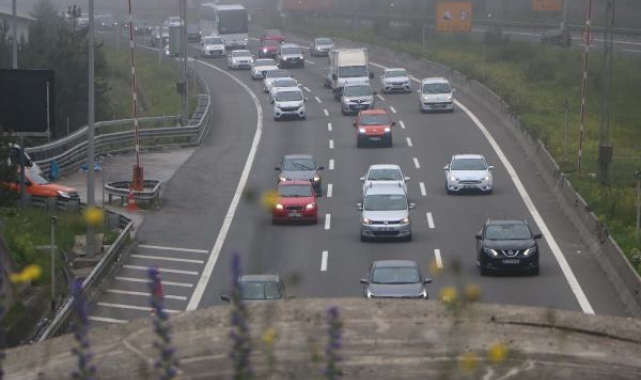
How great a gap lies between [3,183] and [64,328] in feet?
37.2

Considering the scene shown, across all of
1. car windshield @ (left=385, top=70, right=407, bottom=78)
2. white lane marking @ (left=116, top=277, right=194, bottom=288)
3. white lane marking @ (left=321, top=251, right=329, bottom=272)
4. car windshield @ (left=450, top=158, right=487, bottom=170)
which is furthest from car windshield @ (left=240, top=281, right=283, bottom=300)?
car windshield @ (left=385, top=70, right=407, bottom=78)

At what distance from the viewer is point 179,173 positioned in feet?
154

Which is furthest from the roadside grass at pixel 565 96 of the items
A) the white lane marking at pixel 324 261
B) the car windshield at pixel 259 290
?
the car windshield at pixel 259 290

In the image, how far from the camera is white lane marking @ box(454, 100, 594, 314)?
28.3m

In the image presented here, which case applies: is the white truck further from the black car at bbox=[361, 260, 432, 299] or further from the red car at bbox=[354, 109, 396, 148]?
the black car at bbox=[361, 260, 432, 299]

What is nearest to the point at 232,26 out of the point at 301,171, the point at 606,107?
the point at 301,171

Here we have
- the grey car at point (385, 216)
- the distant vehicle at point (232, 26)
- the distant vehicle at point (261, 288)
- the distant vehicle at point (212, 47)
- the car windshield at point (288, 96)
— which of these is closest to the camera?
the distant vehicle at point (261, 288)

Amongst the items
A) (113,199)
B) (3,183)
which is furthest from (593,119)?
(3,183)

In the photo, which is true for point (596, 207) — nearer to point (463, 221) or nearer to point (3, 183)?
point (463, 221)

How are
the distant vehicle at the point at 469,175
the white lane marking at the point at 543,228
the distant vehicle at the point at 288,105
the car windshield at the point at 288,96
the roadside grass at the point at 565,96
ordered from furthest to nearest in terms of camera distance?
the car windshield at the point at 288,96
the distant vehicle at the point at 288,105
the distant vehicle at the point at 469,175
the roadside grass at the point at 565,96
the white lane marking at the point at 543,228

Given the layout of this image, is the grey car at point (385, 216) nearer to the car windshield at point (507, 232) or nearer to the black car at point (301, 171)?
the car windshield at point (507, 232)

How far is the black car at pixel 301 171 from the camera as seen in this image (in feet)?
140

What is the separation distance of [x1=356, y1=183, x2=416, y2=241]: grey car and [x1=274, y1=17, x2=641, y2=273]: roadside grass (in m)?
5.47

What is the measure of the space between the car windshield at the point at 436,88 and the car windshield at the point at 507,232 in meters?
28.8
